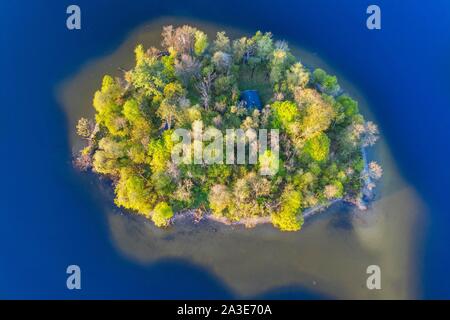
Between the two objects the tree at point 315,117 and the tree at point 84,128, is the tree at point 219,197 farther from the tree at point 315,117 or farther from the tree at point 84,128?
the tree at point 84,128

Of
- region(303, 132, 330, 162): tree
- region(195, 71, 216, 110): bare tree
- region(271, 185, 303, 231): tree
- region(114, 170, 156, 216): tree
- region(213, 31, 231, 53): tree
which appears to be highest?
region(213, 31, 231, 53): tree

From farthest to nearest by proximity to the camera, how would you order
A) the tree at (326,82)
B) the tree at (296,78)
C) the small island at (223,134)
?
the tree at (326,82)
the tree at (296,78)
the small island at (223,134)

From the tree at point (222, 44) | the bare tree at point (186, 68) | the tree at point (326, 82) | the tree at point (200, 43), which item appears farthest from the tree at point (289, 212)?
the tree at point (200, 43)

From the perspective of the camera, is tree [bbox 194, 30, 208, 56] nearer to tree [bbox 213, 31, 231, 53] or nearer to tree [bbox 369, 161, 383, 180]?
tree [bbox 213, 31, 231, 53]

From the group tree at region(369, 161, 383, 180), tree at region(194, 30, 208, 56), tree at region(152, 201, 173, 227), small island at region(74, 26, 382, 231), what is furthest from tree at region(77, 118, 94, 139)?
tree at region(369, 161, 383, 180)
